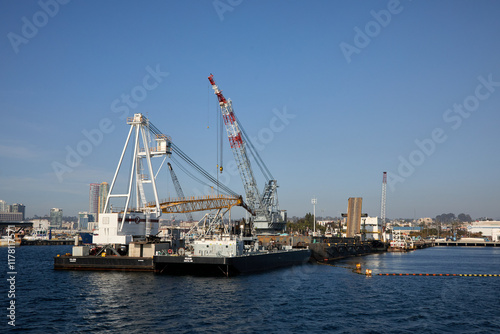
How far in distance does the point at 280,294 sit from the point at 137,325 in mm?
19652

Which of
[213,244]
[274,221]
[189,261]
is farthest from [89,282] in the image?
[274,221]

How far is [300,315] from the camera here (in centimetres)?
3688

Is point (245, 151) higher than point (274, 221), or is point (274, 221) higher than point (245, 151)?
point (245, 151)

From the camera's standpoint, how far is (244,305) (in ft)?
132

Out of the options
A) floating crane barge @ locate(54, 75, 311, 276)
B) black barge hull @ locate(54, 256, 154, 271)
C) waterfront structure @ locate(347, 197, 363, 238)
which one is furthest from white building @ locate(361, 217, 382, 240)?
black barge hull @ locate(54, 256, 154, 271)

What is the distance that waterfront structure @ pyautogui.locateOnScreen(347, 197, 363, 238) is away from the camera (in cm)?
16194

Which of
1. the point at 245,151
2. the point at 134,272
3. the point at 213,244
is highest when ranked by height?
the point at 245,151

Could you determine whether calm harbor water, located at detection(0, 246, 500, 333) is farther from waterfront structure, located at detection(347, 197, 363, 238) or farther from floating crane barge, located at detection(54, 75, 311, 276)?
waterfront structure, located at detection(347, 197, 363, 238)

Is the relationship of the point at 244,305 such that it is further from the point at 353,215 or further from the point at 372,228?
the point at 372,228

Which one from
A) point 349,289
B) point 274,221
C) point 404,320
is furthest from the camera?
point 274,221

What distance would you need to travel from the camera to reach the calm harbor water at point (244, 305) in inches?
1281

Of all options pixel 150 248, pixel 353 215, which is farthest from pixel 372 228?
pixel 150 248

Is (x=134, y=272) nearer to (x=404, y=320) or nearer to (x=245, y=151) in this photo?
(x=404, y=320)

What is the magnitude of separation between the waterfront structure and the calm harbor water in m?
101
